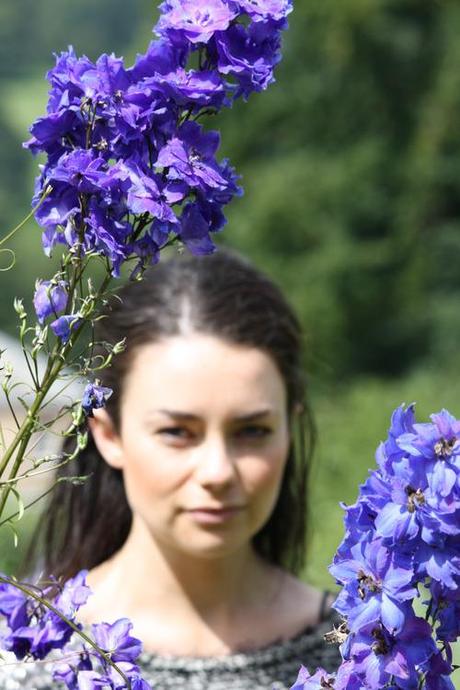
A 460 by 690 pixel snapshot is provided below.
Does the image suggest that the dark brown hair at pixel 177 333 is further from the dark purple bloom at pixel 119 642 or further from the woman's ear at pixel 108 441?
the dark purple bloom at pixel 119 642

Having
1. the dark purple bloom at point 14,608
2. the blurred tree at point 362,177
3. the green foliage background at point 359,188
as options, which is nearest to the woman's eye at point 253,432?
the dark purple bloom at point 14,608

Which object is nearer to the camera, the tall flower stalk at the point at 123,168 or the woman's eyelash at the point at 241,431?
the tall flower stalk at the point at 123,168

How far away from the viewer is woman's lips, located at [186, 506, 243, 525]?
5.87ft

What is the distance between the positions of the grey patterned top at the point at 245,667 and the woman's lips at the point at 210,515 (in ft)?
0.91

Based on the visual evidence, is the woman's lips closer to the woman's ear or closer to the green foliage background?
the woman's ear

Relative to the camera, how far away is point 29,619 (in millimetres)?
963

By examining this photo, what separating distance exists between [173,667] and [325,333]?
1075 cm

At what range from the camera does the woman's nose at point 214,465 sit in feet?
5.84

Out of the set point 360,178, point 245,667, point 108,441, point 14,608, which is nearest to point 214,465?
point 108,441

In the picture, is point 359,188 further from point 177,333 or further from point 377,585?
point 377,585

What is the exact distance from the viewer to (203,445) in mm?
1812

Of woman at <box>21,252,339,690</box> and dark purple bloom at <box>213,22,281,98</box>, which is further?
woman at <box>21,252,339,690</box>

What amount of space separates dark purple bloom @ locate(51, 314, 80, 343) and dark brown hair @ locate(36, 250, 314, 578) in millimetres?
1148

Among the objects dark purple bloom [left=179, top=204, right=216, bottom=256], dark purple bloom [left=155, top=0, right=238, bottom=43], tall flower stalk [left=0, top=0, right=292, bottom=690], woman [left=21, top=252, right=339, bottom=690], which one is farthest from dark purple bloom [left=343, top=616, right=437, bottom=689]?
woman [left=21, top=252, right=339, bottom=690]
